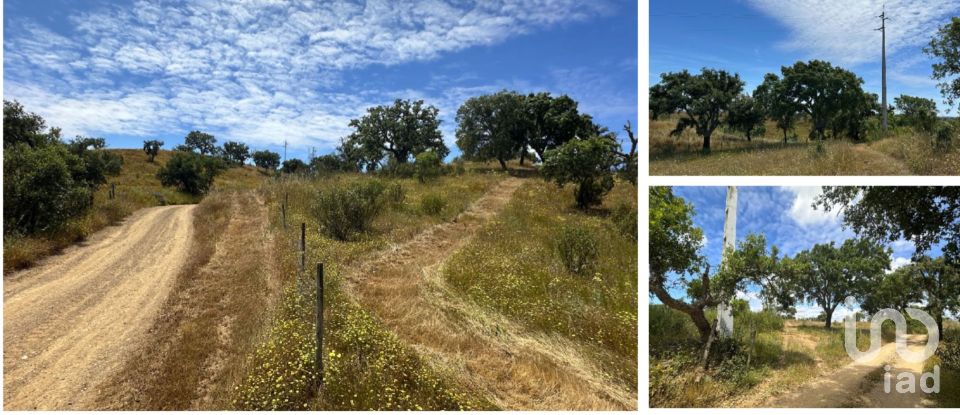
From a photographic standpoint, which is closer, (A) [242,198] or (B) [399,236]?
(B) [399,236]

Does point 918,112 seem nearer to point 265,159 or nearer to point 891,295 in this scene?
point 891,295

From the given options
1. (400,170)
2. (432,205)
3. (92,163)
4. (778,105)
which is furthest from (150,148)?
(778,105)

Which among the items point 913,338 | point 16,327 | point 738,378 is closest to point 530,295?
point 738,378

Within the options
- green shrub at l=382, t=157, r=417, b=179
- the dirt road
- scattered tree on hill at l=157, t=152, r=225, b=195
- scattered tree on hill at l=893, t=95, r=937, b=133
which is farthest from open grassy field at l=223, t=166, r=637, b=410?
scattered tree on hill at l=157, t=152, r=225, b=195

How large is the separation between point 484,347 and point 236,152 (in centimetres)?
6668

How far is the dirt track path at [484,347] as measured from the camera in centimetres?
470

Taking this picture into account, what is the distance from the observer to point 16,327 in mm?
A: 6477

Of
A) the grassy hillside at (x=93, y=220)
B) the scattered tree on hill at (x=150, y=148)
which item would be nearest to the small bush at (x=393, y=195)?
the grassy hillside at (x=93, y=220)

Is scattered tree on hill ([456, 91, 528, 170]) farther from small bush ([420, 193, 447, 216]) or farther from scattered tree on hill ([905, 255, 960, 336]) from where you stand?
scattered tree on hill ([905, 255, 960, 336])

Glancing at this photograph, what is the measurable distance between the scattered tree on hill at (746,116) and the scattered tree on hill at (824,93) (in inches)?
50.3

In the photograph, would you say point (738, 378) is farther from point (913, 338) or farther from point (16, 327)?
point (16, 327)

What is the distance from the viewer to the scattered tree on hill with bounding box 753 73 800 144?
838 cm

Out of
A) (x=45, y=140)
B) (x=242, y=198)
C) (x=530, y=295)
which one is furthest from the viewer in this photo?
(x=242, y=198)

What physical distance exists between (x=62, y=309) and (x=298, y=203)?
9.15 m
